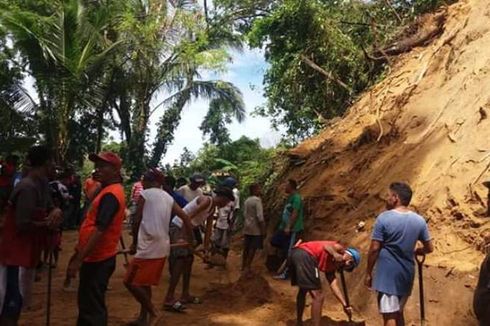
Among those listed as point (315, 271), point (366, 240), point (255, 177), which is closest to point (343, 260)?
point (315, 271)

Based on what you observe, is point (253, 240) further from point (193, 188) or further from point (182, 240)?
point (182, 240)

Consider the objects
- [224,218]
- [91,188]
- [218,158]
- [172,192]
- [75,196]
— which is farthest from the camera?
[218,158]

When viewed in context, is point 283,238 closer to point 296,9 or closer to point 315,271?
point 315,271

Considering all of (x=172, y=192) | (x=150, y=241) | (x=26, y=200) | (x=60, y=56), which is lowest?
(x=150, y=241)

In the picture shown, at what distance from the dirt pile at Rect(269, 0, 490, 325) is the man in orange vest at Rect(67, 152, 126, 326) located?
3757mm

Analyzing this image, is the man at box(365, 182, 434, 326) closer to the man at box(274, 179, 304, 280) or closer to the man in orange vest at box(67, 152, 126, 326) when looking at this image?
the man in orange vest at box(67, 152, 126, 326)

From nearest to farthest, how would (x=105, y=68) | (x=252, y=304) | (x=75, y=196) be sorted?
(x=252, y=304), (x=75, y=196), (x=105, y=68)

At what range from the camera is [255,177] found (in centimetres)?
1598

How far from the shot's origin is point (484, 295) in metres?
3.54

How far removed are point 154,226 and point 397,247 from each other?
7.77ft

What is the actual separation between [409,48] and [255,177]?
5430 mm

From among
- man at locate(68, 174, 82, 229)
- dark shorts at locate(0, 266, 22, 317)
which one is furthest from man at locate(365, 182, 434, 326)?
man at locate(68, 174, 82, 229)

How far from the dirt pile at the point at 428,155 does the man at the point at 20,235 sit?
4232 mm

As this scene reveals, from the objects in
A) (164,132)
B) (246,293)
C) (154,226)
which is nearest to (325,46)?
(246,293)
